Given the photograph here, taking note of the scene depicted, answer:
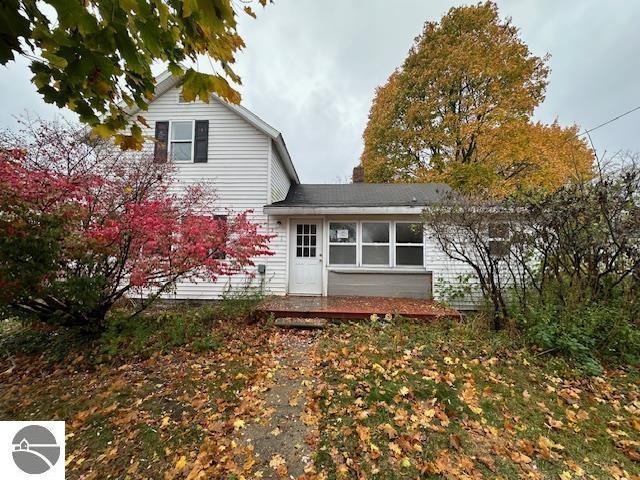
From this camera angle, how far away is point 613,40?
1073 cm

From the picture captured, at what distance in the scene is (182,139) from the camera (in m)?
8.29

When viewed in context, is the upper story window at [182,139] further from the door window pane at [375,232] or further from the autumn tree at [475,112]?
the autumn tree at [475,112]

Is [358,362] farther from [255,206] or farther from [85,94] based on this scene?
[255,206]

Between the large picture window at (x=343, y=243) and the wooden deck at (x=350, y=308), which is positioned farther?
the large picture window at (x=343, y=243)

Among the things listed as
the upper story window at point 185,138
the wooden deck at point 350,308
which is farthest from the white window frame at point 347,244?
the upper story window at point 185,138

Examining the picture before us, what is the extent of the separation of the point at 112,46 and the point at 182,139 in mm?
7570

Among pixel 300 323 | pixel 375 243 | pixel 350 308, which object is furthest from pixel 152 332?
pixel 375 243

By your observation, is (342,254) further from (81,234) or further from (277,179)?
(81,234)

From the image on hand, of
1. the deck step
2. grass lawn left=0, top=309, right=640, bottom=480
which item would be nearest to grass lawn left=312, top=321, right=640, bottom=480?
grass lawn left=0, top=309, right=640, bottom=480

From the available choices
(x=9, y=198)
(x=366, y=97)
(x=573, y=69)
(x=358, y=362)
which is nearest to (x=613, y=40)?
(x=573, y=69)

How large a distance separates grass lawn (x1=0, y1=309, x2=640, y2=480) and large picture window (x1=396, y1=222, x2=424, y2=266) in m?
3.08

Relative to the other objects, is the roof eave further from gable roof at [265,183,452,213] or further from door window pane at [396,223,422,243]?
door window pane at [396,223,422,243]

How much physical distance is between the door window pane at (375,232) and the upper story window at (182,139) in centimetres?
562

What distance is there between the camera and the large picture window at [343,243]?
26.6 feet
